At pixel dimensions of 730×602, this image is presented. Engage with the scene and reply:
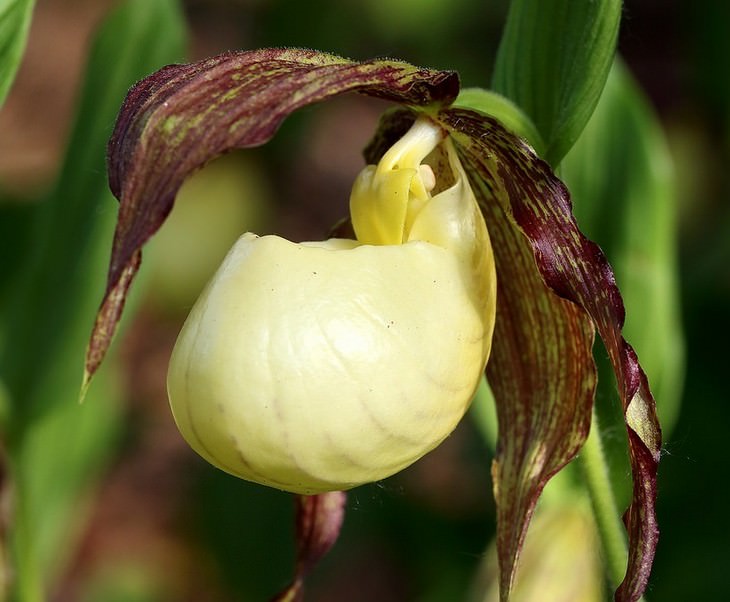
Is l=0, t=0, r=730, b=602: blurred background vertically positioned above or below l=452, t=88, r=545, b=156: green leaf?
below

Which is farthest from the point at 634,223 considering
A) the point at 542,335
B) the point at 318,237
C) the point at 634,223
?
the point at 318,237

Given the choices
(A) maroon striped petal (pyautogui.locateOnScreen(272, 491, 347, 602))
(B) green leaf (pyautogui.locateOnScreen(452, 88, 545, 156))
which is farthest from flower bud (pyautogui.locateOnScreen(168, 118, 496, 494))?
(A) maroon striped petal (pyautogui.locateOnScreen(272, 491, 347, 602))

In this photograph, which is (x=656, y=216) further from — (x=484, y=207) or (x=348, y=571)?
(x=348, y=571)

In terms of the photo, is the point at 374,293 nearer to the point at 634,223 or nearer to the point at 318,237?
the point at 634,223

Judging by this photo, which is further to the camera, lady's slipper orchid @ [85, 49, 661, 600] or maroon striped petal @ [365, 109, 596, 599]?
maroon striped petal @ [365, 109, 596, 599]

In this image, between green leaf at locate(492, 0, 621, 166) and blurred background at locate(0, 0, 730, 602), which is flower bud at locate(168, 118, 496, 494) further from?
blurred background at locate(0, 0, 730, 602)
